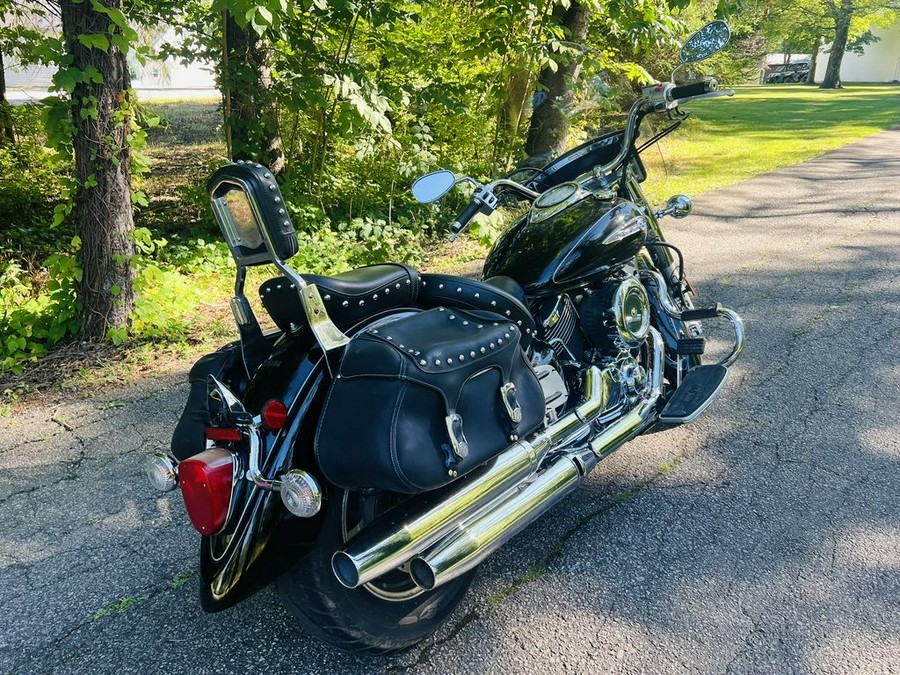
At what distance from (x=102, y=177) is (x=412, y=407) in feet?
11.1

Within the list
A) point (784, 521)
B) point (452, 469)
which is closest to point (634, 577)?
point (784, 521)

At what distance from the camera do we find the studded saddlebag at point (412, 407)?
1.73 m

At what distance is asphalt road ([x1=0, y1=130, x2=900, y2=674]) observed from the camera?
213 centimetres

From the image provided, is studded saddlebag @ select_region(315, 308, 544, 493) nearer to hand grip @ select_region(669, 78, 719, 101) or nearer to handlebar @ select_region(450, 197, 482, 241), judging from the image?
handlebar @ select_region(450, 197, 482, 241)

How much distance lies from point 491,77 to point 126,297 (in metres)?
4.63

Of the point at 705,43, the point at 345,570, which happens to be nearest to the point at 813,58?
the point at 705,43

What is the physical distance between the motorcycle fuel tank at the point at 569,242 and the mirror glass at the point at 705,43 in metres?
0.67

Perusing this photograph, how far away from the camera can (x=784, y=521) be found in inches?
108

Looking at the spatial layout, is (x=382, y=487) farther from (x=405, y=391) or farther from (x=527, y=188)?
(x=527, y=188)

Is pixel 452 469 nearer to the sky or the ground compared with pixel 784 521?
nearer to the sky

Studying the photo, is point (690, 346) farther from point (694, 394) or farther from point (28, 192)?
Result: point (28, 192)

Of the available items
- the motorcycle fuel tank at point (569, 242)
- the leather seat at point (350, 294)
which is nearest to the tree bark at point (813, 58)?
the motorcycle fuel tank at point (569, 242)

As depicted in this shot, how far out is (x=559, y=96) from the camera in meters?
7.59

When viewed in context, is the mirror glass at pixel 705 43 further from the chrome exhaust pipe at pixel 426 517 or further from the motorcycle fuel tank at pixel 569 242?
the chrome exhaust pipe at pixel 426 517
